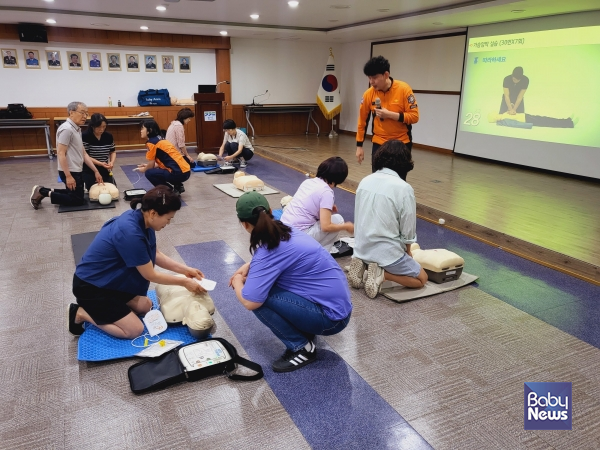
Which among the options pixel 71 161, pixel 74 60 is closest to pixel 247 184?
pixel 71 161

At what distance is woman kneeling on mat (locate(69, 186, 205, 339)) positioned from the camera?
2070 millimetres

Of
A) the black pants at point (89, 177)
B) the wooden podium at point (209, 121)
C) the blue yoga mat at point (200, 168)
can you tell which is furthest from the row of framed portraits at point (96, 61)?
the black pants at point (89, 177)

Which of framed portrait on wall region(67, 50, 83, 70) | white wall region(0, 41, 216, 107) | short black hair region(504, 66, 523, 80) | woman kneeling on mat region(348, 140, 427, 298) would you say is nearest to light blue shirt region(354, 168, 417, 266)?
Answer: woman kneeling on mat region(348, 140, 427, 298)

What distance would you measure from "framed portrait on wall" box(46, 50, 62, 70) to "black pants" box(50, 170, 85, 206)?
4.92 meters

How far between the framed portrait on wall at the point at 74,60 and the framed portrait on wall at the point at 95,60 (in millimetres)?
196

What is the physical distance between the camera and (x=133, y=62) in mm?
8953

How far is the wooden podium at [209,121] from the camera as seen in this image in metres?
8.09

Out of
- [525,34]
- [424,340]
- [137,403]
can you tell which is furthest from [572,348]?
[525,34]

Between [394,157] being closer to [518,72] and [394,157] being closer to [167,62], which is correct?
[518,72]

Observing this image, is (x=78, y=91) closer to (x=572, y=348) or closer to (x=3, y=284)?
(x=3, y=284)

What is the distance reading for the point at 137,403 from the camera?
1913 millimetres

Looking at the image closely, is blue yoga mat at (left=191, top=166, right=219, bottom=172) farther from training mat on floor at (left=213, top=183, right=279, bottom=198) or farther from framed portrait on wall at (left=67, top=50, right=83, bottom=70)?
framed portrait on wall at (left=67, top=50, right=83, bottom=70)

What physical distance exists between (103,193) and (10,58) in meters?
5.31

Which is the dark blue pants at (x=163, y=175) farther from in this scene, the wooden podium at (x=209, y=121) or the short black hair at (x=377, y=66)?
the wooden podium at (x=209, y=121)
